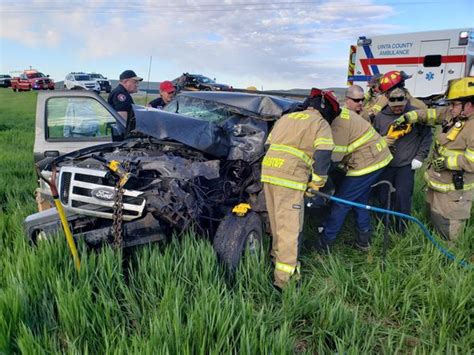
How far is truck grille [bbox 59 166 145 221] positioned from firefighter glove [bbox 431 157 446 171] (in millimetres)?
3099

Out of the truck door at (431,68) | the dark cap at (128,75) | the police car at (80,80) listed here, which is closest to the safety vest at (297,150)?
the dark cap at (128,75)

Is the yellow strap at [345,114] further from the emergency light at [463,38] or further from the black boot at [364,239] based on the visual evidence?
the emergency light at [463,38]

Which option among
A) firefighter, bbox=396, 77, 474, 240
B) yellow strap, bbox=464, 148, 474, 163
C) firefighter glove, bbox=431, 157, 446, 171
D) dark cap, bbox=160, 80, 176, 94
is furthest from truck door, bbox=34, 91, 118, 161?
yellow strap, bbox=464, 148, 474, 163

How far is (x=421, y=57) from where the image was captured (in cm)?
1212

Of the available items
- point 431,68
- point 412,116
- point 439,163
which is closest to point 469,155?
point 439,163

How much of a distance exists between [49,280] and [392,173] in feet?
12.7

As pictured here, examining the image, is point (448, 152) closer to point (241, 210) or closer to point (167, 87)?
point (241, 210)

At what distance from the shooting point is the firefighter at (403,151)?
4.92 metres

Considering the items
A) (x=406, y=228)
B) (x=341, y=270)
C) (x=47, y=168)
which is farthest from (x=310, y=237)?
(x=47, y=168)

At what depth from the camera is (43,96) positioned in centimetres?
512

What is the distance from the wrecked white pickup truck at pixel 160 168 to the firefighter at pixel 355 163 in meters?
0.82

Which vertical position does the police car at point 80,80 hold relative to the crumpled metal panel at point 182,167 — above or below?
above

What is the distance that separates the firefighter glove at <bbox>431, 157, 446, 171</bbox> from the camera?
4.48 meters

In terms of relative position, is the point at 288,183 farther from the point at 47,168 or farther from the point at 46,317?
the point at 47,168
